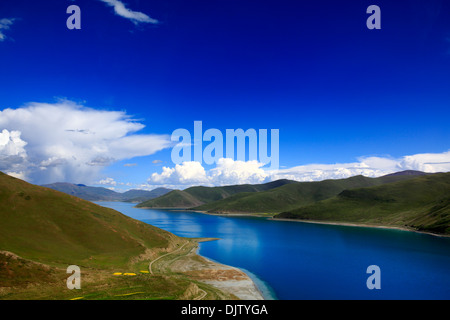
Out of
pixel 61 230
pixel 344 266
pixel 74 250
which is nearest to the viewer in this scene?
pixel 74 250

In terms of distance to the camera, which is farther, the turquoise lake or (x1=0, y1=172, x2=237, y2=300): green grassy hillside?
the turquoise lake

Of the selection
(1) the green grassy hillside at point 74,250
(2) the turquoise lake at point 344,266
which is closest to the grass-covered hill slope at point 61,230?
(1) the green grassy hillside at point 74,250

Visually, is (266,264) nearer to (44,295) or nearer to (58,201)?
(44,295)

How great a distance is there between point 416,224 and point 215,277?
169210 millimetres

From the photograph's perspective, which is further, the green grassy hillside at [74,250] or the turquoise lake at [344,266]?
the turquoise lake at [344,266]

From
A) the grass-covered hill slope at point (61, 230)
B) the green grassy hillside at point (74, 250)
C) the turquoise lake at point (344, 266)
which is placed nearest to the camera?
the green grassy hillside at point (74, 250)

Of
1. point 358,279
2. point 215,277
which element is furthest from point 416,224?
point 215,277

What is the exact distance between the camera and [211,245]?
126312 mm

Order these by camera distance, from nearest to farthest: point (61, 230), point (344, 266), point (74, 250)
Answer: point (74, 250)
point (61, 230)
point (344, 266)

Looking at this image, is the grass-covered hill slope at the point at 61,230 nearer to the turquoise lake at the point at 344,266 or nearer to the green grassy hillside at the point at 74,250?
the green grassy hillside at the point at 74,250

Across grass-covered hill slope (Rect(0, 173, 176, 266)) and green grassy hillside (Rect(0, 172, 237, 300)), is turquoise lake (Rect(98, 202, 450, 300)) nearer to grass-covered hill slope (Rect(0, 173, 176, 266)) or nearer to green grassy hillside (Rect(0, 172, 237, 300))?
green grassy hillside (Rect(0, 172, 237, 300))

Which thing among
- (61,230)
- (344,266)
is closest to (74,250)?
(61,230)

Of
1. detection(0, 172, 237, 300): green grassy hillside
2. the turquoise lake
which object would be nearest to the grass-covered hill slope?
detection(0, 172, 237, 300): green grassy hillside

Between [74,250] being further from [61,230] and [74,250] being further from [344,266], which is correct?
[344,266]
